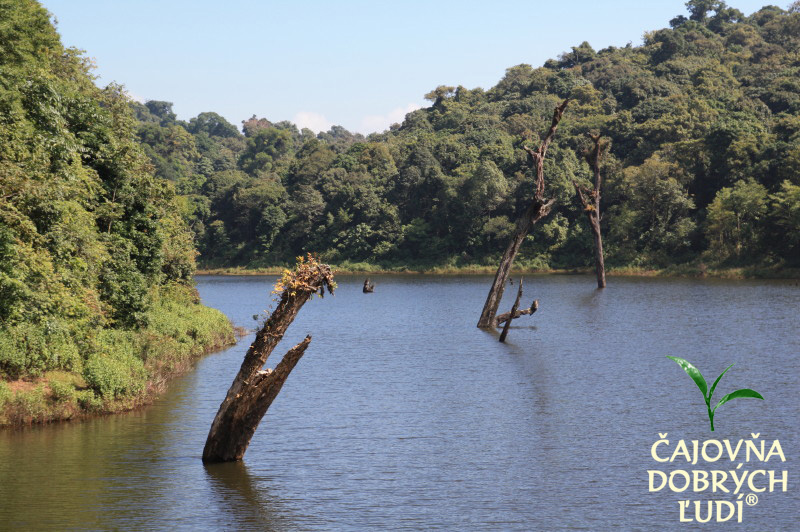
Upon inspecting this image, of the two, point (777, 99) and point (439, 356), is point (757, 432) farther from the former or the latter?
point (777, 99)

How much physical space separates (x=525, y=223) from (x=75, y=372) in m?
32.0

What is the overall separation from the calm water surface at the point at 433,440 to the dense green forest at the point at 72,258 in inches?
66.9

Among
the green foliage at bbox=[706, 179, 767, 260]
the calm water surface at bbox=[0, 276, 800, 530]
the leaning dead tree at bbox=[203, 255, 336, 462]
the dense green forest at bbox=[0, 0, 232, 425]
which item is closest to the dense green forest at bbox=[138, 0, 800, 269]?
the green foliage at bbox=[706, 179, 767, 260]

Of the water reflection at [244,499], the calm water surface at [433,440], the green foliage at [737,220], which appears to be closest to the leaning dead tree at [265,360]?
the water reflection at [244,499]

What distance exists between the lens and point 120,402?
3167 centimetres

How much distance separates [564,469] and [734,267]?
83922 mm

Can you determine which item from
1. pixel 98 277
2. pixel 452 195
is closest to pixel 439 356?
pixel 98 277

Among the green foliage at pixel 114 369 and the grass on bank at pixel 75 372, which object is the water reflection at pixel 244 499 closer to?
the grass on bank at pixel 75 372

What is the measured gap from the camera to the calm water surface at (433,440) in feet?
69.0

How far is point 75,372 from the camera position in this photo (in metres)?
31.5

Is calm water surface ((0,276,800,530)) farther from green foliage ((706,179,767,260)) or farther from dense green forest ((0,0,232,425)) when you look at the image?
green foliage ((706,179,767,260))

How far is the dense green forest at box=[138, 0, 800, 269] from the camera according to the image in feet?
347

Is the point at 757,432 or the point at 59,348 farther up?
the point at 59,348

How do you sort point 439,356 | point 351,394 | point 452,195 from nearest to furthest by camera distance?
point 351,394 < point 439,356 < point 452,195
